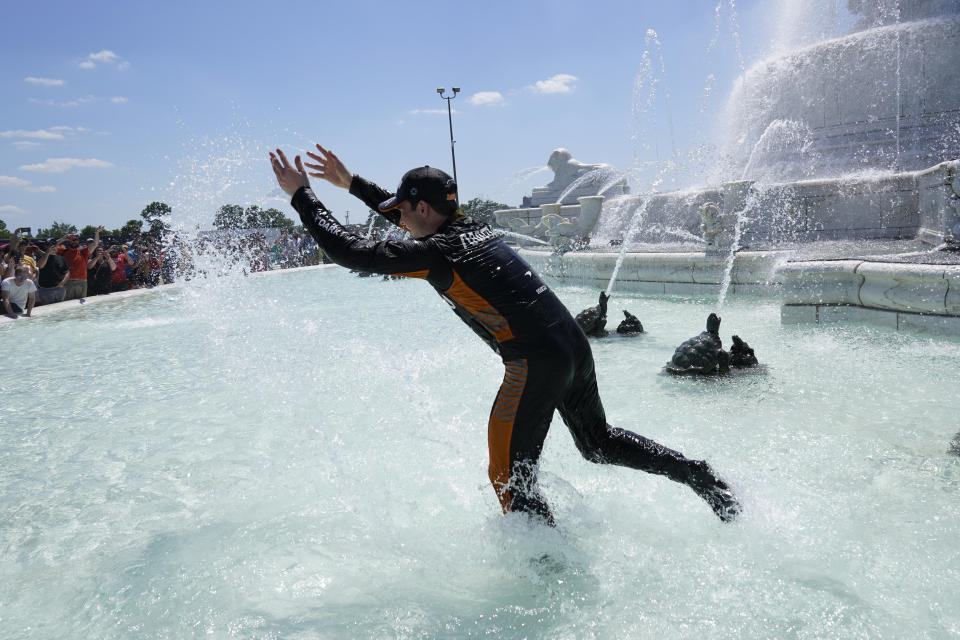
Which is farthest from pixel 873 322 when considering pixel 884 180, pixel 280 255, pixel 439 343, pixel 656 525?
pixel 280 255

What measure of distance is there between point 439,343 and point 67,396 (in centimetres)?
410

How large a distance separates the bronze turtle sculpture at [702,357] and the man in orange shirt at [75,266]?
14951 mm

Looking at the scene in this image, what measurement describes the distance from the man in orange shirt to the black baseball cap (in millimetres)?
15819

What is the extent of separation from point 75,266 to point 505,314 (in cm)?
1647

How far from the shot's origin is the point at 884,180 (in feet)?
43.0

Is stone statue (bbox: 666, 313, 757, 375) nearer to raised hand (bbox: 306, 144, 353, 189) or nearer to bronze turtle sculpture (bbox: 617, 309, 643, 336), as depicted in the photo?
bronze turtle sculpture (bbox: 617, 309, 643, 336)

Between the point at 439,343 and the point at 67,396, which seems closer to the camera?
the point at 67,396

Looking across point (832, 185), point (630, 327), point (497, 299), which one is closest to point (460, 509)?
point (497, 299)

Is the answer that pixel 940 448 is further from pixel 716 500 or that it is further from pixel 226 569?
pixel 226 569

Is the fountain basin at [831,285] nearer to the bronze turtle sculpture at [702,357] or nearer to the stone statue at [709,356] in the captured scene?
the stone statue at [709,356]

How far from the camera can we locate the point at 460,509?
11.3ft

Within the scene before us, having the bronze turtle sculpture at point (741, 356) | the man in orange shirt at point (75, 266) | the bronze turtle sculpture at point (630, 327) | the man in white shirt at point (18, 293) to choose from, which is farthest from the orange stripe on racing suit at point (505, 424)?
the man in orange shirt at point (75, 266)

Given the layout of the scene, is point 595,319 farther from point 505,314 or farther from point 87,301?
point 87,301

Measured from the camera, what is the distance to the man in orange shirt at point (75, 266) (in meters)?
15.6
